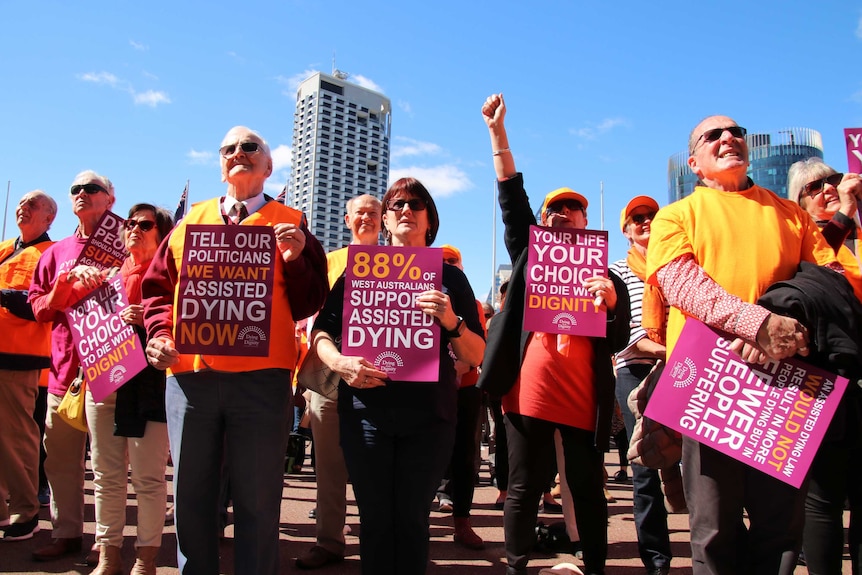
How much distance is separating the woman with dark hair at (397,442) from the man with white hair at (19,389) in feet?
10.9

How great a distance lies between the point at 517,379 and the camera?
3691 mm

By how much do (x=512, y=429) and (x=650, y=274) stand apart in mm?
1308

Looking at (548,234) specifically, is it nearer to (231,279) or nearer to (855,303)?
(855,303)

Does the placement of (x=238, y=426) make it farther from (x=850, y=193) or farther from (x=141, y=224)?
(x=850, y=193)

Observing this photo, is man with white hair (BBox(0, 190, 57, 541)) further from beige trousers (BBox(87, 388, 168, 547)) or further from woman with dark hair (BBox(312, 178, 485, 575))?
woman with dark hair (BBox(312, 178, 485, 575))

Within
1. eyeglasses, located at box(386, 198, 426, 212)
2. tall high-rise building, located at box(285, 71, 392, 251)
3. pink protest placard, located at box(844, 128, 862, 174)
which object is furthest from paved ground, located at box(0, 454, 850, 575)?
tall high-rise building, located at box(285, 71, 392, 251)

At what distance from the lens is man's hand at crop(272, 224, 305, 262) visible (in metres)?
2.90

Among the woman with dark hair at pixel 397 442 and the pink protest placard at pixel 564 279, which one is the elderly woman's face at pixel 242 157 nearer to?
the woman with dark hair at pixel 397 442

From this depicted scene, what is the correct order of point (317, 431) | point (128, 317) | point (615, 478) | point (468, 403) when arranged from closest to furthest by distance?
1. point (128, 317)
2. point (317, 431)
3. point (468, 403)
4. point (615, 478)

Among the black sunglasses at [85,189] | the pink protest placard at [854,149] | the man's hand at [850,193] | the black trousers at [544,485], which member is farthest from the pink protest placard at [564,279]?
the black sunglasses at [85,189]

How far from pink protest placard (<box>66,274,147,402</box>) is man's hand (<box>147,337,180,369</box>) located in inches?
30.5

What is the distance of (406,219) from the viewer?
327 centimetres

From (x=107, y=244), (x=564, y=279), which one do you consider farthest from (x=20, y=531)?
(x=564, y=279)

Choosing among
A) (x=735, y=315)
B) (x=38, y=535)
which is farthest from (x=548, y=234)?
(x=38, y=535)
